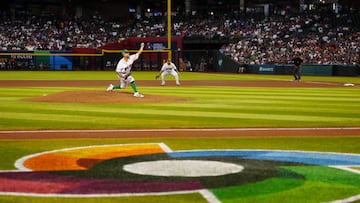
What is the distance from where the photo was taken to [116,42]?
6431 cm

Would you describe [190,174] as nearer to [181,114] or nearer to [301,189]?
[301,189]

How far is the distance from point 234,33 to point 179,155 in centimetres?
5410

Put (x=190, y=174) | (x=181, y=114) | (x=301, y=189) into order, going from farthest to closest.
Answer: (x=181, y=114) < (x=190, y=174) < (x=301, y=189)

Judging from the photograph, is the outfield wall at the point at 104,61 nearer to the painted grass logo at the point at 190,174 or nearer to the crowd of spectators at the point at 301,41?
the crowd of spectators at the point at 301,41

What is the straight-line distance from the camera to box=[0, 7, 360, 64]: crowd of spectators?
48.3 m

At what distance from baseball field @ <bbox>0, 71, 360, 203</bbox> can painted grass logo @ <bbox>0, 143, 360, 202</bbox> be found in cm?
1

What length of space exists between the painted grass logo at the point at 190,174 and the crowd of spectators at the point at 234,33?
39375mm

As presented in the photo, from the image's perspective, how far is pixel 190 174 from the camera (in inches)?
224

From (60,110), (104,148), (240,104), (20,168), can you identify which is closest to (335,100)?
(240,104)

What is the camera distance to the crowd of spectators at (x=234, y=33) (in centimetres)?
4831

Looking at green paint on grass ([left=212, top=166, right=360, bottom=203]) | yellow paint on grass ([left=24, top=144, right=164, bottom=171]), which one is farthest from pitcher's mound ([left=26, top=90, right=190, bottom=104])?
green paint on grass ([left=212, top=166, right=360, bottom=203])

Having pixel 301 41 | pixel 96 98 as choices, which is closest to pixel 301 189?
pixel 96 98

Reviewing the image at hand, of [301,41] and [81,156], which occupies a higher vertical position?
[301,41]

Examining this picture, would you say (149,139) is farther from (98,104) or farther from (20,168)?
(98,104)
